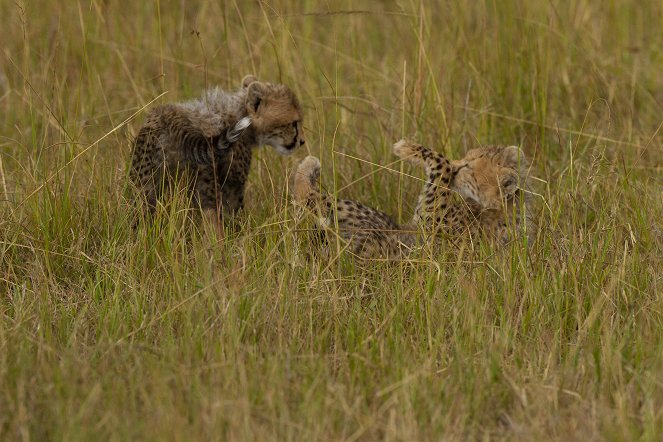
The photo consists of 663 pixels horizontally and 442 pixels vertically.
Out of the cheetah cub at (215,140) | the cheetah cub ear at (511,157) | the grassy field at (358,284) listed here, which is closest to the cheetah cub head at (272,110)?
the cheetah cub at (215,140)

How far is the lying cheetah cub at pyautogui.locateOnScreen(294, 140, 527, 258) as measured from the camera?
5.13m

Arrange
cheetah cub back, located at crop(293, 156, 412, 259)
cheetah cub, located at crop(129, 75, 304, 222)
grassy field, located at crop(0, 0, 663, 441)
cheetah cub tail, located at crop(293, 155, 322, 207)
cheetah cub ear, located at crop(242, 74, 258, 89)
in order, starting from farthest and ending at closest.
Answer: cheetah cub ear, located at crop(242, 74, 258, 89), cheetah cub, located at crop(129, 75, 304, 222), cheetah cub tail, located at crop(293, 155, 322, 207), cheetah cub back, located at crop(293, 156, 412, 259), grassy field, located at crop(0, 0, 663, 441)

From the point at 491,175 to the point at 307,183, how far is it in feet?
2.67

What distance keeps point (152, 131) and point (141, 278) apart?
98 centimetres

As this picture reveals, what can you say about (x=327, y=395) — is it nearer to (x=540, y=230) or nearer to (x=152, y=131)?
(x=540, y=230)

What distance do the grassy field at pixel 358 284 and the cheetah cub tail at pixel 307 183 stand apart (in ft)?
0.52

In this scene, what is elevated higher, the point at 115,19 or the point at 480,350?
the point at 115,19

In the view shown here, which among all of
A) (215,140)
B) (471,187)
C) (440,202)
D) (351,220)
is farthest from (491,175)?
(215,140)

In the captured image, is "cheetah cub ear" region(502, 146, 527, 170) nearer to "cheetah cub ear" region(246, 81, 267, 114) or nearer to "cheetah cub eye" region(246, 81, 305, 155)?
"cheetah cub eye" region(246, 81, 305, 155)

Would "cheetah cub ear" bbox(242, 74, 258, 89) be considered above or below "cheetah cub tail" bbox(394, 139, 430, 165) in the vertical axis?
above

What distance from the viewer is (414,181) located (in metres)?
5.91

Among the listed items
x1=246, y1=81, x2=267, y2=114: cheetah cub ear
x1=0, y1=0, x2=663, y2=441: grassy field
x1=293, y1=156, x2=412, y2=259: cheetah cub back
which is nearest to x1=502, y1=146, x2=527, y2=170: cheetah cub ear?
x1=0, y1=0, x2=663, y2=441: grassy field

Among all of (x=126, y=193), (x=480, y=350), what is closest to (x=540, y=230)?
(x=480, y=350)

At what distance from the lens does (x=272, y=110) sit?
5543 millimetres
